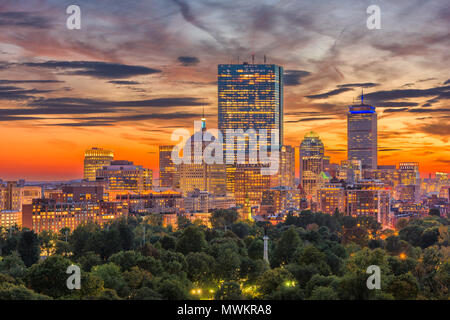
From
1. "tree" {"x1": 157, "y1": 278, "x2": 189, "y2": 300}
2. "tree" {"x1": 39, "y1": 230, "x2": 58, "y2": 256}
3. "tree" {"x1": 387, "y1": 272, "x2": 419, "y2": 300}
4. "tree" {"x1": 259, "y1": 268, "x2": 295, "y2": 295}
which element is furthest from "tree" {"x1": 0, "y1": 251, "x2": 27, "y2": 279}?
"tree" {"x1": 387, "y1": 272, "x2": 419, "y2": 300}

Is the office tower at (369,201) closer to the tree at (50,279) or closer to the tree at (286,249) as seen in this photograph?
the tree at (286,249)

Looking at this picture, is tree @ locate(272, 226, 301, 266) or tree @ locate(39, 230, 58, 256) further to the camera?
tree @ locate(39, 230, 58, 256)

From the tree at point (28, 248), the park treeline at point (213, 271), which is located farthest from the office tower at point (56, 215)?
the tree at point (28, 248)

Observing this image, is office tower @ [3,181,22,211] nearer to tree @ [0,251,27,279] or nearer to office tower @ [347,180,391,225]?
office tower @ [347,180,391,225]

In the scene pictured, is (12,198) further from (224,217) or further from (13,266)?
(13,266)

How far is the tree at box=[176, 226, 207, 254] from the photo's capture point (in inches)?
2771

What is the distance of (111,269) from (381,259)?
25.6 m

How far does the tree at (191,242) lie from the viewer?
70.4m

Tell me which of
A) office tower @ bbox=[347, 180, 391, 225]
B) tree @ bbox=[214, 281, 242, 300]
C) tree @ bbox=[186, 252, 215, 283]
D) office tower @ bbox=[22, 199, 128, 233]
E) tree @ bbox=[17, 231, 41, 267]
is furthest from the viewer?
office tower @ bbox=[347, 180, 391, 225]

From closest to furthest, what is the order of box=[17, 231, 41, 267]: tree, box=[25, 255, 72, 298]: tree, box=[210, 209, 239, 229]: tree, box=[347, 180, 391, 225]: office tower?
box=[25, 255, 72, 298]: tree < box=[17, 231, 41, 267]: tree < box=[210, 209, 239, 229]: tree < box=[347, 180, 391, 225]: office tower

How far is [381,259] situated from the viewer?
57656 mm

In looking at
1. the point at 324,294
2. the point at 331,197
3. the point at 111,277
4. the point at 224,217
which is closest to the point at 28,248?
the point at 111,277
